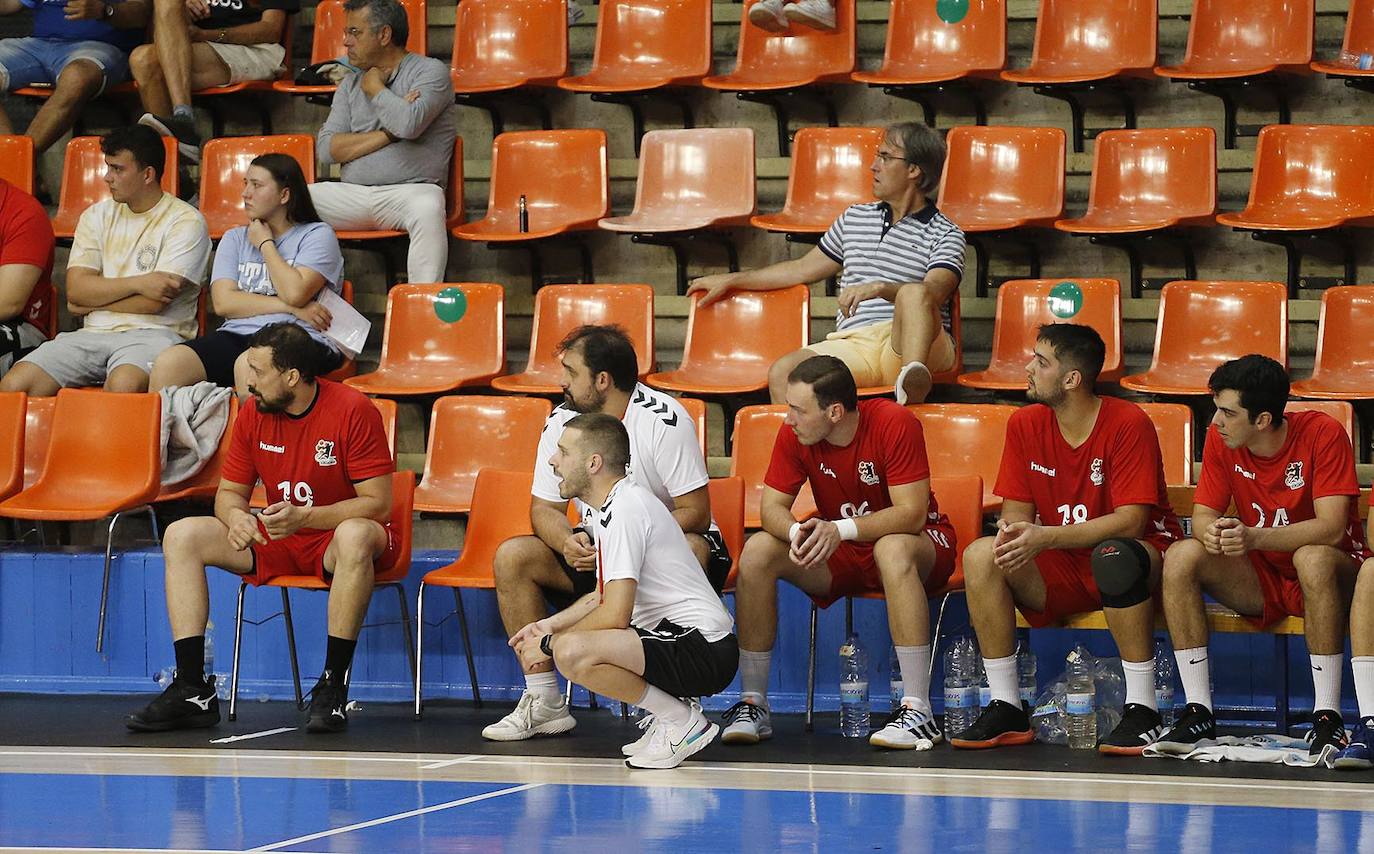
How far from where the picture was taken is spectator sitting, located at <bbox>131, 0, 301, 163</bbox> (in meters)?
9.27

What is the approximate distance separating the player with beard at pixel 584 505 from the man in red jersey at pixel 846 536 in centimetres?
20

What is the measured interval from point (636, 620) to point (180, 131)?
480 centimetres

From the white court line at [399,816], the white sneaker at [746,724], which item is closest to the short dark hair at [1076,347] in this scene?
the white sneaker at [746,724]

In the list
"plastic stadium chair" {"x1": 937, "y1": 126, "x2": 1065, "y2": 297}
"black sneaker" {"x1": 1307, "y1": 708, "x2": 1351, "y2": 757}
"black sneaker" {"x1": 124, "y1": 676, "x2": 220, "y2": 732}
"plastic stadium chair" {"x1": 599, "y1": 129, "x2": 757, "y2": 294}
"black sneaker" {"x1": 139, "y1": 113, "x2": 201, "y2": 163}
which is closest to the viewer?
"black sneaker" {"x1": 1307, "y1": 708, "x2": 1351, "y2": 757}

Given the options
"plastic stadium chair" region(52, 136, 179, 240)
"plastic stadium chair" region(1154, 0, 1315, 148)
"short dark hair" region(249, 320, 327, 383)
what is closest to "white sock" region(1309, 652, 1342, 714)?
"short dark hair" region(249, 320, 327, 383)

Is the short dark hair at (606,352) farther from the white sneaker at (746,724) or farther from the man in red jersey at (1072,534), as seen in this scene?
the man in red jersey at (1072,534)

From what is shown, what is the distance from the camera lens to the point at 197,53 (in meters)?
9.45

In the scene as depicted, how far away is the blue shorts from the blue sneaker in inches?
274

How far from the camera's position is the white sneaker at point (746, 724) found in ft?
19.2

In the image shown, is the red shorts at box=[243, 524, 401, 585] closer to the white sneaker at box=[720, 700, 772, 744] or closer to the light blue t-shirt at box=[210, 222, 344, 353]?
the white sneaker at box=[720, 700, 772, 744]

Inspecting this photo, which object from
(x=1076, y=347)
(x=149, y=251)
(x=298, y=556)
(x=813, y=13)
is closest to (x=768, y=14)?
(x=813, y=13)

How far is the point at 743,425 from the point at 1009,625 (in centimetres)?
150

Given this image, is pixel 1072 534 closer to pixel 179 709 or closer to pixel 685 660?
pixel 685 660

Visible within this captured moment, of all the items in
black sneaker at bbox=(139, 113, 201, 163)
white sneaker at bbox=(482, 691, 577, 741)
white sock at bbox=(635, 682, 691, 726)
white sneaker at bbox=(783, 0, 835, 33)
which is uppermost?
white sneaker at bbox=(783, 0, 835, 33)
